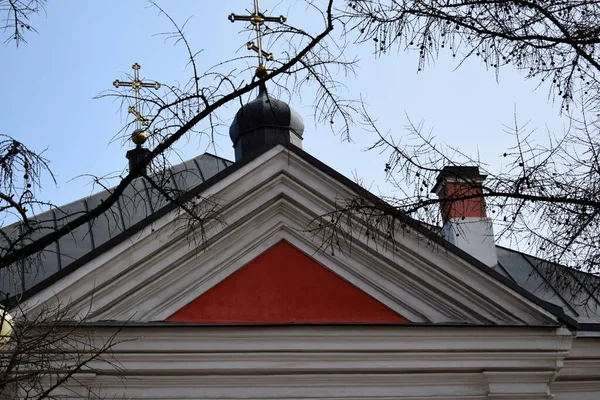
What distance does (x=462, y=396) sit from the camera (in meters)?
8.62

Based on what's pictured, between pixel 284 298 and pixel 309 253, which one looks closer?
pixel 284 298

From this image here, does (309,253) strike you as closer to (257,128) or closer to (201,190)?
(201,190)

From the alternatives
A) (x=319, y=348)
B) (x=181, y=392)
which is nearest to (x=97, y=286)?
(x=181, y=392)

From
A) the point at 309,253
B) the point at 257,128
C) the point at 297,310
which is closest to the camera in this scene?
the point at 297,310

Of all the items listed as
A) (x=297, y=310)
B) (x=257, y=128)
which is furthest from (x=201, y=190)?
(x=257, y=128)

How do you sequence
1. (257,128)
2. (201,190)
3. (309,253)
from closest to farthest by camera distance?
(201,190) < (309,253) < (257,128)

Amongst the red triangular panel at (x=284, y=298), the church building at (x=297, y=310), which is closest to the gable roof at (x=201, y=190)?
the church building at (x=297, y=310)

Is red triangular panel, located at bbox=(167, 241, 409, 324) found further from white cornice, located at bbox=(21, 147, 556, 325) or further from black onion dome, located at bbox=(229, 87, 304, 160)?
black onion dome, located at bbox=(229, 87, 304, 160)

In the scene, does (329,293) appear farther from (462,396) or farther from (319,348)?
(462,396)

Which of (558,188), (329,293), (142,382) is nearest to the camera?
(558,188)

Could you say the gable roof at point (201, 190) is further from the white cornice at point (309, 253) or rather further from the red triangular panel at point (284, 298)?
the red triangular panel at point (284, 298)

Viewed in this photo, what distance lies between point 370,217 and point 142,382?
2987 mm

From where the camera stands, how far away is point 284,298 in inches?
340

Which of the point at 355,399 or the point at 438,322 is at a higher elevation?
the point at 438,322
